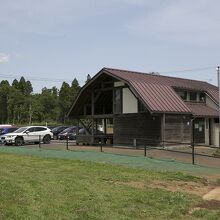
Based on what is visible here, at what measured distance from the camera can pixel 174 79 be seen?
42.8 m

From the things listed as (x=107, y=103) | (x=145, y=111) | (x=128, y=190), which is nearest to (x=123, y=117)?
(x=145, y=111)

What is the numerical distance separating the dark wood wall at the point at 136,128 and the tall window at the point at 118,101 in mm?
467

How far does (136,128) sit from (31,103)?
77.9 metres

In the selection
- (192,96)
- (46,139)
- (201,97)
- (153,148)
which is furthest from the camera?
(201,97)

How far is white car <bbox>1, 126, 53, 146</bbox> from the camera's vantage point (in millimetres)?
39344

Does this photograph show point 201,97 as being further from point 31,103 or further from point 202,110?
point 31,103

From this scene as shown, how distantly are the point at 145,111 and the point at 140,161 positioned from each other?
12.3m

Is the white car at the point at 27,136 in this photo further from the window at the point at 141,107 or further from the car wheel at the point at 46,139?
the window at the point at 141,107

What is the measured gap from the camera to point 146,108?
33.9 metres

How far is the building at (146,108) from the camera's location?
35000mm

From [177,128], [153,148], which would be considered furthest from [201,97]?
[153,148]

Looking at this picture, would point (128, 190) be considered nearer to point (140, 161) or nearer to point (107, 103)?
point (140, 161)

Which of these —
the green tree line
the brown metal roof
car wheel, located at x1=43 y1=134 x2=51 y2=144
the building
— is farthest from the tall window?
the green tree line

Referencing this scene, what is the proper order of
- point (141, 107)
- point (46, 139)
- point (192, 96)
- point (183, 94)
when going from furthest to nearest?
point (192, 96), point (46, 139), point (183, 94), point (141, 107)
